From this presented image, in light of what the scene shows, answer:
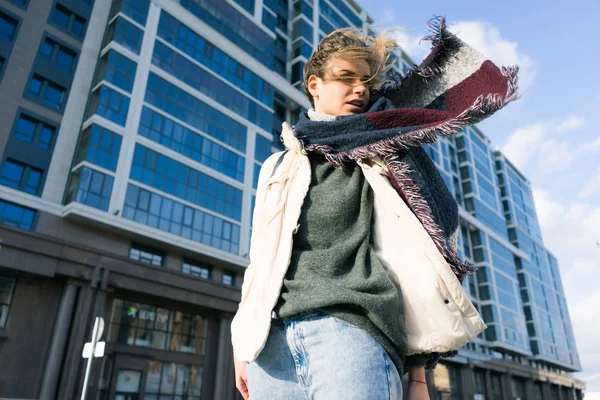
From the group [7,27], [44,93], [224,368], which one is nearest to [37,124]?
[44,93]

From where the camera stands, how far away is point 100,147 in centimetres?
2055

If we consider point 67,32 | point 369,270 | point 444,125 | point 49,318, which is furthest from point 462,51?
point 67,32

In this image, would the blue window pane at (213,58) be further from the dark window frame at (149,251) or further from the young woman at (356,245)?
the young woman at (356,245)

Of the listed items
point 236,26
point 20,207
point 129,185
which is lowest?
point 20,207

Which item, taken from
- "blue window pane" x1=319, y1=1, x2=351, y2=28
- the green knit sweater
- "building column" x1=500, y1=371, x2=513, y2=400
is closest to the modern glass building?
"blue window pane" x1=319, y1=1, x2=351, y2=28

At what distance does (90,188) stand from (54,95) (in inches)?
218

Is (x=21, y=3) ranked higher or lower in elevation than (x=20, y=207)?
higher

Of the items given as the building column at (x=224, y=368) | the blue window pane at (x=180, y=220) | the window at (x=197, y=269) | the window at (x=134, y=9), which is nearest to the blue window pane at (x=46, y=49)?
the window at (x=134, y=9)

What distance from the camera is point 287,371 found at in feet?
4.39

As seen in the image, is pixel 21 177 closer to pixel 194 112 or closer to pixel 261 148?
pixel 194 112

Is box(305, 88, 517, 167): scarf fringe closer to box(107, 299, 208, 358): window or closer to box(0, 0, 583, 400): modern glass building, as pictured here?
box(0, 0, 583, 400): modern glass building

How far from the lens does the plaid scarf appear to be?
5.16 feet

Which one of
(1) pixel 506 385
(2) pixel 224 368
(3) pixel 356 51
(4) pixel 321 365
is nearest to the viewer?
(4) pixel 321 365

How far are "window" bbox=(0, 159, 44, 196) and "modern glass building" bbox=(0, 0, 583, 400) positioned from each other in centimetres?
5
